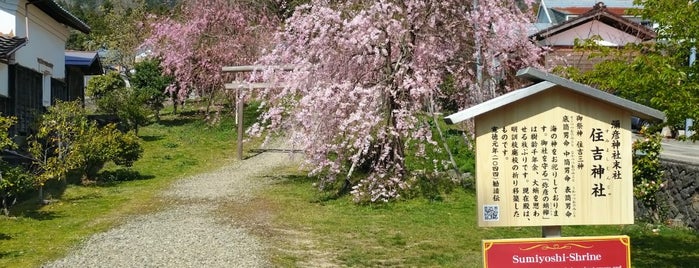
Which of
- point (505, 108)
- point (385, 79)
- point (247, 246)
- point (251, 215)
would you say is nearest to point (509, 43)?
point (385, 79)

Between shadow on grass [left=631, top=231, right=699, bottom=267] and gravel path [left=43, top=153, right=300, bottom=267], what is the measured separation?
545 cm

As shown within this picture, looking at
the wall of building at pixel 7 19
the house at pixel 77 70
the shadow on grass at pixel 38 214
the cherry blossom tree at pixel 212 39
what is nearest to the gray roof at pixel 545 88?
the shadow on grass at pixel 38 214

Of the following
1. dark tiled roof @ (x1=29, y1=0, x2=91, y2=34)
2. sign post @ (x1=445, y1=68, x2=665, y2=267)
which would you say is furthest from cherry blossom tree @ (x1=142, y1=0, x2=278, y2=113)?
sign post @ (x1=445, y1=68, x2=665, y2=267)

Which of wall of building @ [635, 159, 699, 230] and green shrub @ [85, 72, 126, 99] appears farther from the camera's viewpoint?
green shrub @ [85, 72, 126, 99]

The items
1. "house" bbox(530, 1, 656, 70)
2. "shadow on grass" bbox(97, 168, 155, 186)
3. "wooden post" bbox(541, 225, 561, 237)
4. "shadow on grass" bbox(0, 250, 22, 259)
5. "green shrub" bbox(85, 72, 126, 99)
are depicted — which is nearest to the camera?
"wooden post" bbox(541, 225, 561, 237)

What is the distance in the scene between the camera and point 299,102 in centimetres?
1427

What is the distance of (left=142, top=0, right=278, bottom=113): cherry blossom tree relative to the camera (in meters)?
26.9

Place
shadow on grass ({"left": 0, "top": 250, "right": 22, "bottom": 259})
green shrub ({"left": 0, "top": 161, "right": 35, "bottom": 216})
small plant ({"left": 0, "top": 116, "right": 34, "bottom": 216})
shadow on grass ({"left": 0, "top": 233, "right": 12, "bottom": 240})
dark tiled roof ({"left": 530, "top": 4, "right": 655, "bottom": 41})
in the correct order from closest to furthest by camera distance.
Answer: shadow on grass ({"left": 0, "top": 250, "right": 22, "bottom": 259}), shadow on grass ({"left": 0, "top": 233, "right": 12, "bottom": 240}), small plant ({"left": 0, "top": 116, "right": 34, "bottom": 216}), green shrub ({"left": 0, "top": 161, "right": 35, "bottom": 216}), dark tiled roof ({"left": 530, "top": 4, "right": 655, "bottom": 41})

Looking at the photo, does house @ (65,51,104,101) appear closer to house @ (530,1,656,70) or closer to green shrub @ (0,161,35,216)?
green shrub @ (0,161,35,216)

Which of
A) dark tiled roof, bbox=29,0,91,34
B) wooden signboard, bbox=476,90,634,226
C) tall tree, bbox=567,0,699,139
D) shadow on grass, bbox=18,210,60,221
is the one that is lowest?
shadow on grass, bbox=18,210,60,221

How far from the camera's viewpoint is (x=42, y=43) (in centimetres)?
1986

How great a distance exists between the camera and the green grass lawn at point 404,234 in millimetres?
9820

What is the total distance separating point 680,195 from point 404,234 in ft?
18.2

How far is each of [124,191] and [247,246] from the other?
6.58 m
